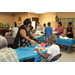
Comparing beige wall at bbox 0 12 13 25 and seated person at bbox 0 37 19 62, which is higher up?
beige wall at bbox 0 12 13 25

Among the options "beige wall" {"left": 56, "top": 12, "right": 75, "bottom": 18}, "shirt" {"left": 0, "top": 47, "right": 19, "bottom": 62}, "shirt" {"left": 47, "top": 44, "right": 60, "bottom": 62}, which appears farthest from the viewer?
"beige wall" {"left": 56, "top": 12, "right": 75, "bottom": 18}

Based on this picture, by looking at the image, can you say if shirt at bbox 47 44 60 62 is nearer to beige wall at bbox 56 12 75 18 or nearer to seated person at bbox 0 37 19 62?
seated person at bbox 0 37 19 62

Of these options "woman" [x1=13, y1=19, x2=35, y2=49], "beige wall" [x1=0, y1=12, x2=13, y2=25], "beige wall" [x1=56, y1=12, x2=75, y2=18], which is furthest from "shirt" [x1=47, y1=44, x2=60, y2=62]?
"beige wall" [x1=0, y1=12, x2=13, y2=25]

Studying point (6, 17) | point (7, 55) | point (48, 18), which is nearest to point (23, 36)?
point (7, 55)

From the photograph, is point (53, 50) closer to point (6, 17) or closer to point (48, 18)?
point (48, 18)

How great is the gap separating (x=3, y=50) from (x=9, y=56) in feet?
0.39

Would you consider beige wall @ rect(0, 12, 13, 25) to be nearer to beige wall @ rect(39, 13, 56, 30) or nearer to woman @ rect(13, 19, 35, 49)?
beige wall @ rect(39, 13, 56, 30)

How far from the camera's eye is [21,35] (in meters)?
2.30

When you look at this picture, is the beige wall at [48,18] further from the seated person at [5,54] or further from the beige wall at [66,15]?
the seated person at [5,54]

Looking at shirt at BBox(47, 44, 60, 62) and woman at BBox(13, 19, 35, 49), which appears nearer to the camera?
shirt at BBox(47, 44, 60, 62)

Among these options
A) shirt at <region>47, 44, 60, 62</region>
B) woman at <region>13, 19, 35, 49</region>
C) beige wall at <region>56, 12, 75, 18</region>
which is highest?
beige wall at <region>56, 12, 75, 18</region>

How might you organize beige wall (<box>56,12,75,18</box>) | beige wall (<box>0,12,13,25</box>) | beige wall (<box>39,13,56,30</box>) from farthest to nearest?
1. beige wall (<box>0,12,13,25</box>)
2. beige wall (<box>39,13,56,30</box>)
3. beige wall (<box>56,12,75,18</box>)

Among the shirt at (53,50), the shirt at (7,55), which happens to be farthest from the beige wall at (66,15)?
the shirt at (7,55)
